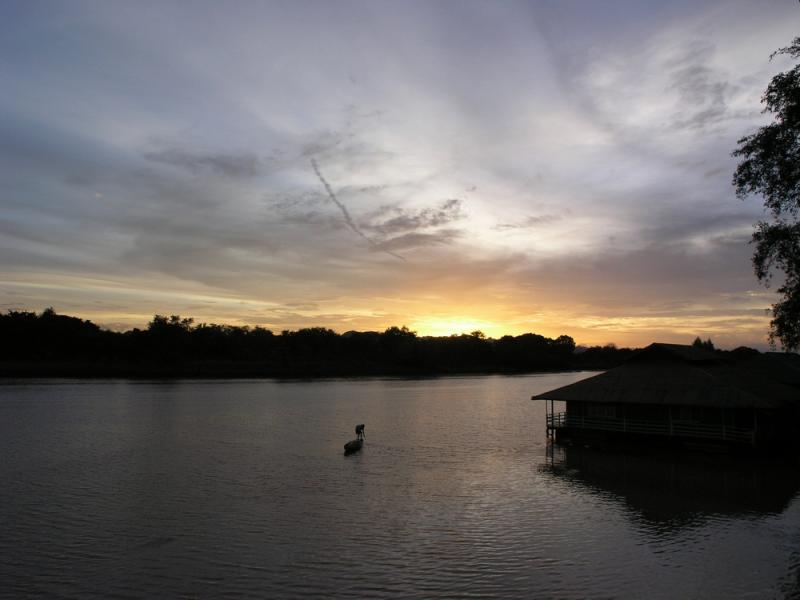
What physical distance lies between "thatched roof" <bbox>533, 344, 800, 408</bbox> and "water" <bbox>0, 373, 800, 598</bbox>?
3.97m

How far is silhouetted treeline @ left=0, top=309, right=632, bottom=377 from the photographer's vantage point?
127531mm

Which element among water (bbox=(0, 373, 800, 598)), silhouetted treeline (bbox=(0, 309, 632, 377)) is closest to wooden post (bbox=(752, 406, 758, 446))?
water (bbox=(0, 373, 800, 598))

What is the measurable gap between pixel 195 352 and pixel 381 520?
462ft

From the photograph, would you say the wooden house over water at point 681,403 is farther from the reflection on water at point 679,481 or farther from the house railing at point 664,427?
the reflection on water at point 679,481

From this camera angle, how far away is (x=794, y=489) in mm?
27969

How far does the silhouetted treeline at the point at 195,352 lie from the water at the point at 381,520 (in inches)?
3749

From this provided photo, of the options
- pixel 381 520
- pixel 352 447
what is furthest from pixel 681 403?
pixel 381 520

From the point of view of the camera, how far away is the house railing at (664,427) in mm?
36312

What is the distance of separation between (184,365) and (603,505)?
5290 inches

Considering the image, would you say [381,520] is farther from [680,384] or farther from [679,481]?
[680,384]

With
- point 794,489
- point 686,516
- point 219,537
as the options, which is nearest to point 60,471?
point 219,537

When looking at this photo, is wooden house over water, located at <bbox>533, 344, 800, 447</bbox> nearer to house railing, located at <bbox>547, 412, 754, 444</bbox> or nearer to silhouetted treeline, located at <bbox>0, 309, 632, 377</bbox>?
house railing, located at <bbox>547, 412, 754, 444</bbox>

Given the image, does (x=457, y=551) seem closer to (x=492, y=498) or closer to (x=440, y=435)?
(x=492, y=498)

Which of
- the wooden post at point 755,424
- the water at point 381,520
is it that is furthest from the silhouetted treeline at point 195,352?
the wooden post at point 755,424
